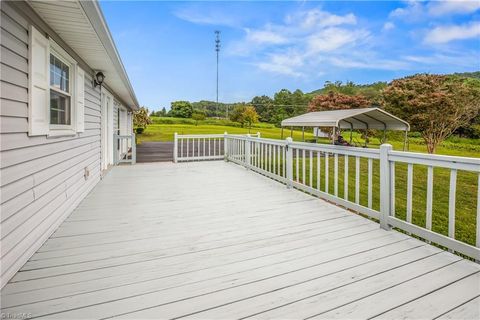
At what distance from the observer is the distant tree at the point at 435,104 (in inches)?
570

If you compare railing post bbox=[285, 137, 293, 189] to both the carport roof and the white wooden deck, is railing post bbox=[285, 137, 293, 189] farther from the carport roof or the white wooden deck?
the carport roof

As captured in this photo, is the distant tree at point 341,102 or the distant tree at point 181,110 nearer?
the distant tree at point 341,102

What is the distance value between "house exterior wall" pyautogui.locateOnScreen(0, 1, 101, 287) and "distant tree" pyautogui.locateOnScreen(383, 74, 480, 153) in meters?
16.8

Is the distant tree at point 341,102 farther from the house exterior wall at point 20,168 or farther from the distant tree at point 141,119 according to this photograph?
the house exterior wall at point 20,168

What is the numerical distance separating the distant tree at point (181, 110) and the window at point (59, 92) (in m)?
44.7

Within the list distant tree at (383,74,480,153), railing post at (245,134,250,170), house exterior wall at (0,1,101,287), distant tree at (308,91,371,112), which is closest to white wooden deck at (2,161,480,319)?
house exterior wall at (0,1,101,287)

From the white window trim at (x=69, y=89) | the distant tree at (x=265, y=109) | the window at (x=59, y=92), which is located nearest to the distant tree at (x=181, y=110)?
the distant tree at (x=265, y=109)

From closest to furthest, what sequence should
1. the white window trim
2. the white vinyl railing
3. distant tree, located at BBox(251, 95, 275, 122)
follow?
the white window trim → the white vinyl railing → distant tree, located at BBox(251, 95, 275, 122)

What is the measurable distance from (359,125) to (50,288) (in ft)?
33.8

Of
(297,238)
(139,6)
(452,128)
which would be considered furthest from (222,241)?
(452,128)

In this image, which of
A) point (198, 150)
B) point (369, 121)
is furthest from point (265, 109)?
point (198, 150)

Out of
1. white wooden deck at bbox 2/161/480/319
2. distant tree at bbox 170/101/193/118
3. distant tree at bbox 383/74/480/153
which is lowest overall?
white wooden deck at bbox 2/161/480/319

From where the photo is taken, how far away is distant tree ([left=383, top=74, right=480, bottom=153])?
14477 millimetres

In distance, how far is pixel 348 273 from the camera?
6.88 feet
